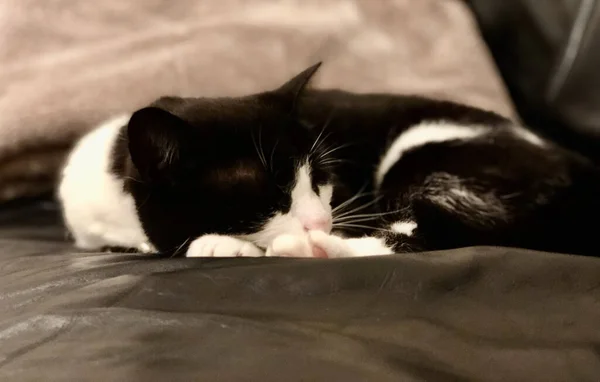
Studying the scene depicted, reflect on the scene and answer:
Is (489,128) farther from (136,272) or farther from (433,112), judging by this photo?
(136,272)

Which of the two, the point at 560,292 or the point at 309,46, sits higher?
the point at 309,46

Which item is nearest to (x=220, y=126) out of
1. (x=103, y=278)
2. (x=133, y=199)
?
(x=133, y=199)

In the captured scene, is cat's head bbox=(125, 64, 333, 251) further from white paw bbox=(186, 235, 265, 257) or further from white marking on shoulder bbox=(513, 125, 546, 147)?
white marking on shoulder bbox=(513, 125, 546, 147)

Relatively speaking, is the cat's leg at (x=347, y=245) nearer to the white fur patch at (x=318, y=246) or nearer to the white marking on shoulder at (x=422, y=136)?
the white fur patch at (x=318, y=246)

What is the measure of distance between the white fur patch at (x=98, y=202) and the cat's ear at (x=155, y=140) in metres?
0.14

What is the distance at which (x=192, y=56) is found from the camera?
4.74 feet

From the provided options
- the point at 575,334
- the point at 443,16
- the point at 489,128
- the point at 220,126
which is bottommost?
the point at 575,334

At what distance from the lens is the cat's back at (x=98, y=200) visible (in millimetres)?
1066

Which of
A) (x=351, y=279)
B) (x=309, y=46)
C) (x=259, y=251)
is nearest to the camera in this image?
(x=351, y=279)

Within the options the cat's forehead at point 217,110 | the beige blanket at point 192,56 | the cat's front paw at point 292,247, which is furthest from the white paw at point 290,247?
the beige blanket at point 192,56

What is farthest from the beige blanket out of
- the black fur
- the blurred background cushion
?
the black fur

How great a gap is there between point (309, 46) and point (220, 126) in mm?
644

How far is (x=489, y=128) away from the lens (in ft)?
3.94

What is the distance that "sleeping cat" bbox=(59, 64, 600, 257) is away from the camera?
925 millimetres
